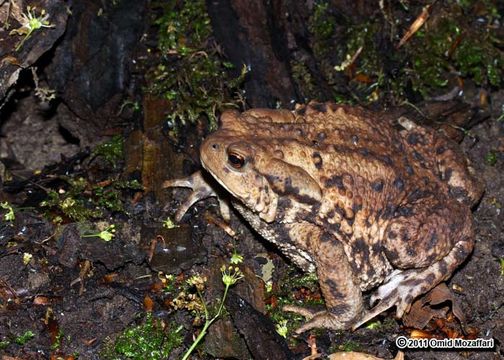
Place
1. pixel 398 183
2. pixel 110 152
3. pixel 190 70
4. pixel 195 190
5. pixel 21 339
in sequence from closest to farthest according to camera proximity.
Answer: pixel 21 339
pixel 398 183
pixel 195 190
pixel 110 152
pixel 190 70

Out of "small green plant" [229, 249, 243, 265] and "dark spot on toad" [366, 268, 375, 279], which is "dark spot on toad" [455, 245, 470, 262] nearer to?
"dark spot on toad" [366, 268, 375, 279]

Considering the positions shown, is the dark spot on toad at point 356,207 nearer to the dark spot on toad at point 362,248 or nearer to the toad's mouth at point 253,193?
the dark spot on toad at point 362,248

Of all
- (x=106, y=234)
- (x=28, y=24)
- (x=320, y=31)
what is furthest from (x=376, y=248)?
(x=28, y=24)

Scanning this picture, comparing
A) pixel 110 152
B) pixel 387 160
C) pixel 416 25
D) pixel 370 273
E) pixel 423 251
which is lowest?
pixel 110 152

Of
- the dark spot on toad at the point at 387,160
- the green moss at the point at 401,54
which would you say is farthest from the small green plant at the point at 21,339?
the green moss at the point at 401,54

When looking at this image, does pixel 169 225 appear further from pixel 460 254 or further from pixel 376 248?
pixel 460 254

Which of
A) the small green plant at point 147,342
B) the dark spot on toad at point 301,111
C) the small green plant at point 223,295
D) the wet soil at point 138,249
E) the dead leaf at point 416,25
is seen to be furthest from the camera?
the dead leaf at point 416,25
